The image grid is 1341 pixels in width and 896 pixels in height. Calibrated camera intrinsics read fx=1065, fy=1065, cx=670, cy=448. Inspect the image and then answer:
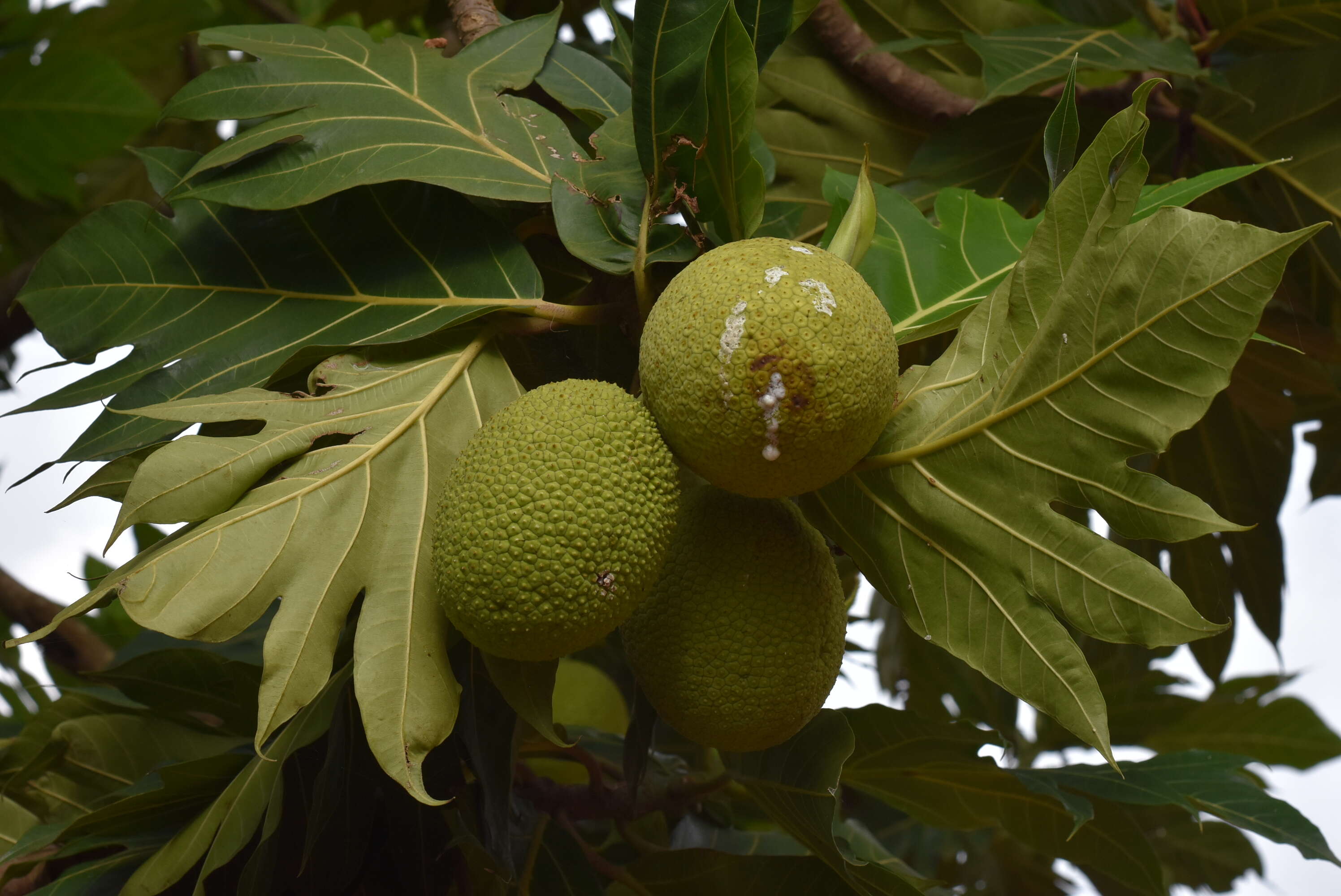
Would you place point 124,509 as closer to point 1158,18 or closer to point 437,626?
point 437,626

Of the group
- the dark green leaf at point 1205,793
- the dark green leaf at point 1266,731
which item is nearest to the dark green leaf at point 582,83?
the dark green leaf at point 1205,793

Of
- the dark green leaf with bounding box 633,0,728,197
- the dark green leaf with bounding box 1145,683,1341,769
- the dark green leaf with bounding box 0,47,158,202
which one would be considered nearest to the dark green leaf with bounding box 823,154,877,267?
the dark green leaf with bounding box 633,0,728,197

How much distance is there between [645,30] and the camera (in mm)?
592

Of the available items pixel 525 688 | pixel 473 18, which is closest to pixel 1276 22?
pixel 473 18

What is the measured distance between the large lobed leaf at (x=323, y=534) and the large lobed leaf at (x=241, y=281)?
0.06m

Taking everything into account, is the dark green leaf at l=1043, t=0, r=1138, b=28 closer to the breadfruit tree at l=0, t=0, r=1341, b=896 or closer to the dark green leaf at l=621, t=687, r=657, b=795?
the breadfruit tree at l=0, t=0, r=1341, b=896

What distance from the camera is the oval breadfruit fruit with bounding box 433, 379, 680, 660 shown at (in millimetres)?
503

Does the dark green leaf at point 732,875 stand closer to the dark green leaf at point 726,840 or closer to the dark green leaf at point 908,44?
the dark green leaf at point 726,840

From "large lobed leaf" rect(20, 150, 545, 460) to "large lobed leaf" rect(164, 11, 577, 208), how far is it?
0.10 feet

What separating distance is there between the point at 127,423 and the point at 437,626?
0.25 meters

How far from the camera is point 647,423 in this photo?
55cm

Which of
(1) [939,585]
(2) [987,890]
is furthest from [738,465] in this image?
(2) [987,890]

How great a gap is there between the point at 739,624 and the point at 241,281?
0.39 metres

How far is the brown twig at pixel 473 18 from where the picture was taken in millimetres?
875
